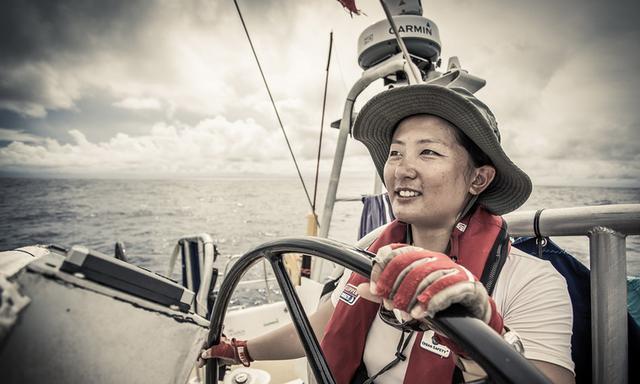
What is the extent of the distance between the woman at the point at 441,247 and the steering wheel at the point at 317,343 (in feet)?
0.59

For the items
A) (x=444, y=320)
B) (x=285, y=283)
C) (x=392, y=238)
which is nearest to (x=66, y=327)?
(x=285, y=283)

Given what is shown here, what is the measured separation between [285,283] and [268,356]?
2.67ft

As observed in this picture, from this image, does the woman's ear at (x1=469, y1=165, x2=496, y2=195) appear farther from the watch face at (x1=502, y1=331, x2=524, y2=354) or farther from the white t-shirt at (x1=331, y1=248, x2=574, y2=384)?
the watch face at (x1=502, y1=331, x2=524, y2=354)

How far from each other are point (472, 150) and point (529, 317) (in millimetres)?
636

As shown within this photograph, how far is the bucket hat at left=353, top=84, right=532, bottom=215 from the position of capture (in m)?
1.15

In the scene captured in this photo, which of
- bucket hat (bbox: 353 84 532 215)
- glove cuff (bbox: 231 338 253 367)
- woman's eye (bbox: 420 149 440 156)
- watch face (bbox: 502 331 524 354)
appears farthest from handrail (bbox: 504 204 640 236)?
glove cuff (bbox: 231 338 253 367)

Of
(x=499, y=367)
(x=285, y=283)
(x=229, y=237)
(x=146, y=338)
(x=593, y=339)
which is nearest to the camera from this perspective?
(x=499, y=367)

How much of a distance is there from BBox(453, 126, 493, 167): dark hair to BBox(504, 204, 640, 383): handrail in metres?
0.40

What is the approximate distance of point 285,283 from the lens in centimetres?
85

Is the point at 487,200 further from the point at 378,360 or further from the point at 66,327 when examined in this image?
the point at 66,327

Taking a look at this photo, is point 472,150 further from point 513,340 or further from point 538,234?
point 513,340

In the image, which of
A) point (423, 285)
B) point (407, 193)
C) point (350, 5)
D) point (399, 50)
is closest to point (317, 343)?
point (423, 285)

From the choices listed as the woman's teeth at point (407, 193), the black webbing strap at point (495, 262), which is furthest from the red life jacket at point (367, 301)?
the woman's teeth at point (407, 193)

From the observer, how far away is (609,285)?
0.95 m
